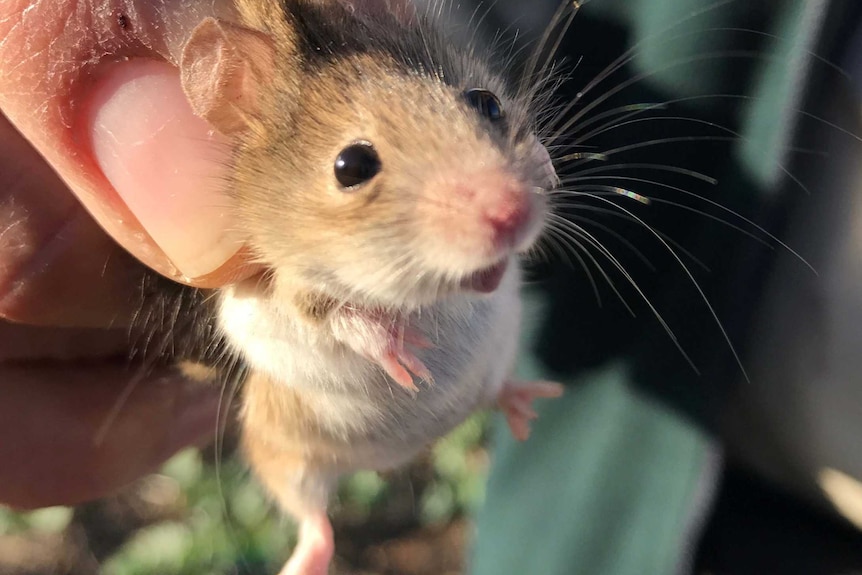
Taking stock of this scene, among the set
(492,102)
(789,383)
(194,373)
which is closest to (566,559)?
(789,383)

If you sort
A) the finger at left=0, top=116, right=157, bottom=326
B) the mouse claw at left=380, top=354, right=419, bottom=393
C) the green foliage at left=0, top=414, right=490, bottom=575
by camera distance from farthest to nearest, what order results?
the green foliage at left=0, top=414, right=490, bottom=575 < the finger at left=0, top=116, right=157, bottom=326 < the mouse claw at left=380, top=354, right=419, bottom=393

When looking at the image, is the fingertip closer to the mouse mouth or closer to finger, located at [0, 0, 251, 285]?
finger, located at [0, 0, 251, 285]

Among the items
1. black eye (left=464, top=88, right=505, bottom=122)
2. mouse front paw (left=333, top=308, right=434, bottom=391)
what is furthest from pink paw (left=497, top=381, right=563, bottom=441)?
black eye (left=464, top=88, right=505, bottom=122)

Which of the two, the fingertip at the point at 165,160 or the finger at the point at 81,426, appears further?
the finger at the point at 81,426

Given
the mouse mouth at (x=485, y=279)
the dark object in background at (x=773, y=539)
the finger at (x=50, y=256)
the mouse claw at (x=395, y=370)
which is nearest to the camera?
the mouse mouth at (x=485, y=279)

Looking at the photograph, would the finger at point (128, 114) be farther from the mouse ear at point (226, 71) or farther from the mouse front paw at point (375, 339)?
the mouse front paw at point (375, 339)

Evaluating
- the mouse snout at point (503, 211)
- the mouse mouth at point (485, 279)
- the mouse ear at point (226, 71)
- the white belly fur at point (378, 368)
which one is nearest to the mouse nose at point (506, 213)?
the mouse snout at point (503, 211)

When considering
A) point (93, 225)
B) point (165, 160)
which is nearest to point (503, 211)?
point (165, 160)

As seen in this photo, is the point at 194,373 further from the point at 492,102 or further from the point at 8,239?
the point at 492,102
